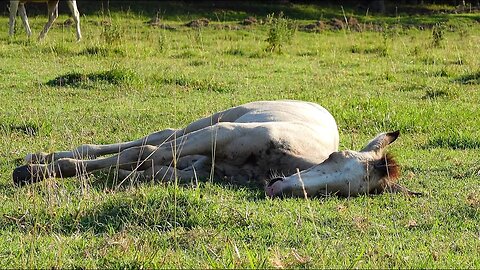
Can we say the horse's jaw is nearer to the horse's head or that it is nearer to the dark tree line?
the horse's head

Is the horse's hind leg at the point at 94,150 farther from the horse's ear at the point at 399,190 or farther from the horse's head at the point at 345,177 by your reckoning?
the horse's ear at the point at 399,190

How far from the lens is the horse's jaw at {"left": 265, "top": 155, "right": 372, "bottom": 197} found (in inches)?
237

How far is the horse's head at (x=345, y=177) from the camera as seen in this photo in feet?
19.8

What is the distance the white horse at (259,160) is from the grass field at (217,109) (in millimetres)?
137

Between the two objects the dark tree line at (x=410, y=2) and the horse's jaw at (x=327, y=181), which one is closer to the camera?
the horse's jaw at (x=327, y=181)

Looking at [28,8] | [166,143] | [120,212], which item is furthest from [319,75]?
[28,8]

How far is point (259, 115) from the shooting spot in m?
7.46

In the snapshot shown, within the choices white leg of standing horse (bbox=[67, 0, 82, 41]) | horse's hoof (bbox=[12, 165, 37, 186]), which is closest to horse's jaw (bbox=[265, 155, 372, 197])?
horse's hoof (bbox=[12, 165, 37, 186])

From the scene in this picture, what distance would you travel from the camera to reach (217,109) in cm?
1059

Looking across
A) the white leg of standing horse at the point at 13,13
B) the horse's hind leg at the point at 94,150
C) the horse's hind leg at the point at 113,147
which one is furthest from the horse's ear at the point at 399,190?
the white leg of standing horse at the point at 13,13

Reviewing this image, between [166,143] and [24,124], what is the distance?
2.44 m

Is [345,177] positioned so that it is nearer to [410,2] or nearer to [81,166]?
[81,166]

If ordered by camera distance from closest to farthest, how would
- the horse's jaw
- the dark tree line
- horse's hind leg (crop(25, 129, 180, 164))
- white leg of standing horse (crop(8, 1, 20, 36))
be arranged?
1. the horse's jaw
2. horse's hind leg (crop(25, 129, 180, 164))
3. white leg of standing horse (crop(8, 1, 20, 36))
4. the dark tree line

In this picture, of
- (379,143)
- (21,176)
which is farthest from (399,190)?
(21,176)
